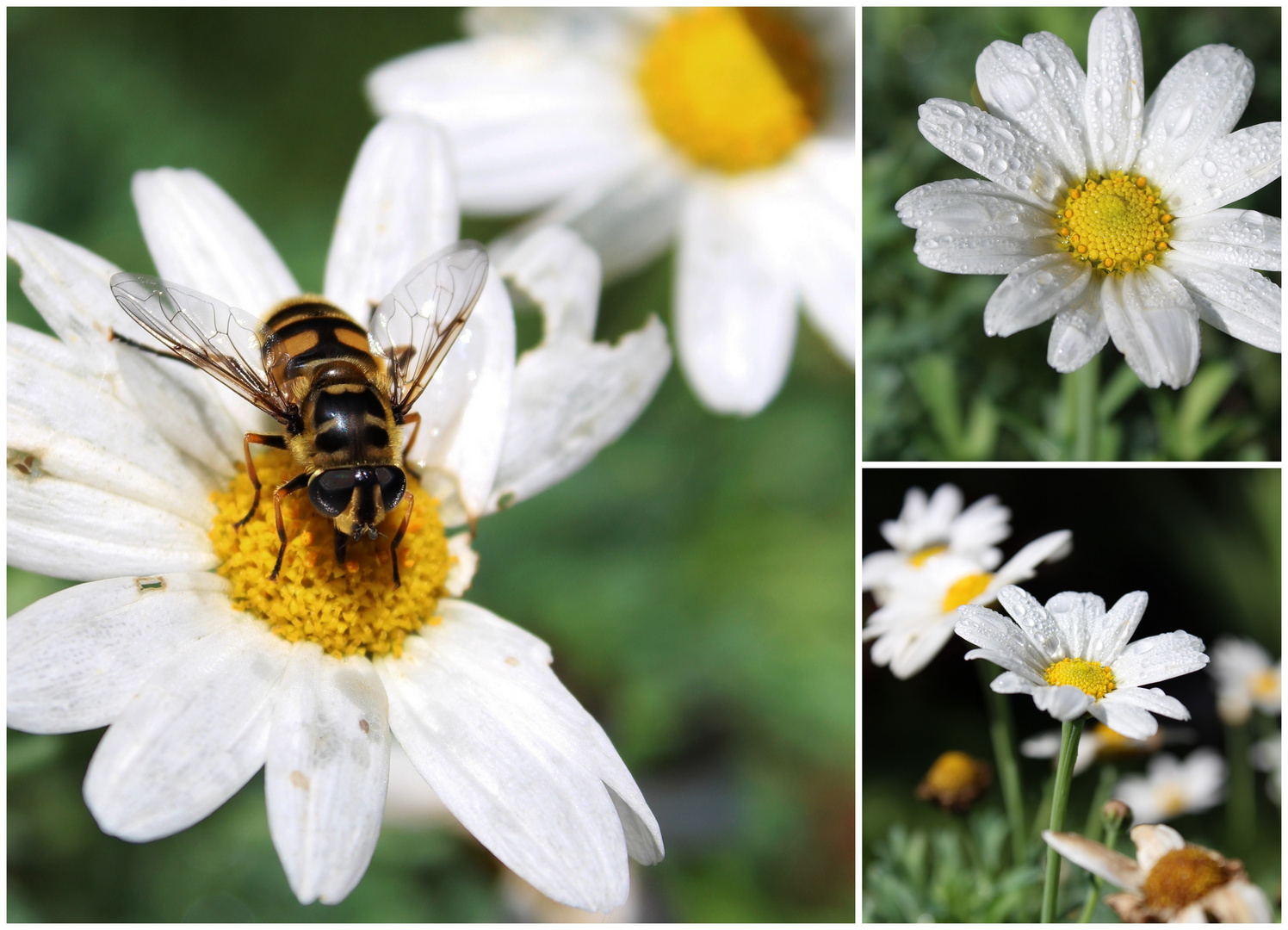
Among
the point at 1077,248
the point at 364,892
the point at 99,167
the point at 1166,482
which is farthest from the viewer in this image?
the point at 99,167

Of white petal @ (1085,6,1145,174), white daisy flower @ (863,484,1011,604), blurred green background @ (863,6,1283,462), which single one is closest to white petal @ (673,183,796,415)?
blurred green background @ (863,6,1283,462)

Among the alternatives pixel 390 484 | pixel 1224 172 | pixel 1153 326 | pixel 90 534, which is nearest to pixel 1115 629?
pixel 1153 326

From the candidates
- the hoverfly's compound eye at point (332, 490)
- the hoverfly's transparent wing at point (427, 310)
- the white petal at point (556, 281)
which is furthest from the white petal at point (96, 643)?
the white petal at point (556, 281)

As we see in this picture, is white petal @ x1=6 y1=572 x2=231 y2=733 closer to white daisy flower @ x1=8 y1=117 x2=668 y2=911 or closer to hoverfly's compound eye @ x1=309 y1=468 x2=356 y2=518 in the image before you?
white daisy flower @ x1=8 y1=117 x2=668 y2=911

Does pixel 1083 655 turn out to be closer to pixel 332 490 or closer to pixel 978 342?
pixel 978 342

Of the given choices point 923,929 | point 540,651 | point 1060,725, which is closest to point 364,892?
point 540,651

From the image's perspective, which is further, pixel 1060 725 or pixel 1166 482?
pixel 1166 482

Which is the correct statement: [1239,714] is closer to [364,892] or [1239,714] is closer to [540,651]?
[540,651]
